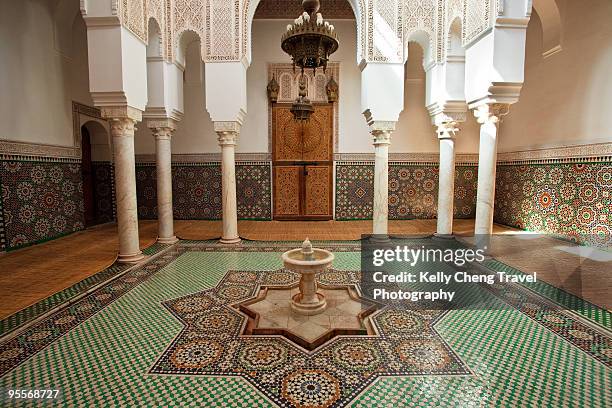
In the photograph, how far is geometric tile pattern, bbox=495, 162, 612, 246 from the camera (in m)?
4.57

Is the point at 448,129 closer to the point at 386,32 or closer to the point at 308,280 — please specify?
the point at 386,32

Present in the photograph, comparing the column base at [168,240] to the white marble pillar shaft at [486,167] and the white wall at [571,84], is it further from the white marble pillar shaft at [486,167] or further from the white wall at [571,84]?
the white wall at [571,84]

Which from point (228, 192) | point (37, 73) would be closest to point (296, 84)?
point (228, 192)

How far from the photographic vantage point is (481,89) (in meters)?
3.94

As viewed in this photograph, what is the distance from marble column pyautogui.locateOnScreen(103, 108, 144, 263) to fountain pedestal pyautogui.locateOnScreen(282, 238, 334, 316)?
2.46 metres

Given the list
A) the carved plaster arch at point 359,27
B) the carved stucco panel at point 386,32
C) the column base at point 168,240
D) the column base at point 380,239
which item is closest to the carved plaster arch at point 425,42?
the carved stucco panel at point 386,32

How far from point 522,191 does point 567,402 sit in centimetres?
524

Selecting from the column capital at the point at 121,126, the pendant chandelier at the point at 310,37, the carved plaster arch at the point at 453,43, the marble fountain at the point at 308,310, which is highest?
the carved plaster arch at the point at 453,43

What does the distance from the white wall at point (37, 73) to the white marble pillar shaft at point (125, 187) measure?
1.92 metres

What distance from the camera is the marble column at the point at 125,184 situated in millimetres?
4113

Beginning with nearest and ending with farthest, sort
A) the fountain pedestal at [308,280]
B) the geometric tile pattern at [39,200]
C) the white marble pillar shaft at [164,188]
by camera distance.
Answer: the fountain pedestal at [308,280], the geometric tile pattern at [39,200], the white marble pillar shaft at [164,188]

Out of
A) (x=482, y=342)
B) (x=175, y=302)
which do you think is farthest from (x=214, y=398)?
(x=482, y=342)

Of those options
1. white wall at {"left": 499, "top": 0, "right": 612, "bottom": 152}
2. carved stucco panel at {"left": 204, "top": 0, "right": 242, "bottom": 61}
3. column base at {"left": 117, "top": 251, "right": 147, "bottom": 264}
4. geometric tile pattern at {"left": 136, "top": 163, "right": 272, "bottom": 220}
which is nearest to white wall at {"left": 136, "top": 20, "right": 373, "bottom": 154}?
geometric tile pattern at {"left": 136, "top": 163, "right": 272, "bottom": 220}

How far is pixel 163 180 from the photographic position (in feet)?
17.9
